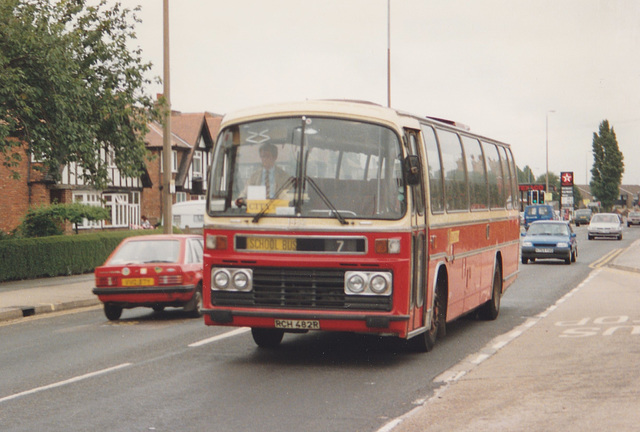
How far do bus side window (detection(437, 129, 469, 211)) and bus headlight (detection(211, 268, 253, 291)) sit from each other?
3.10 meters

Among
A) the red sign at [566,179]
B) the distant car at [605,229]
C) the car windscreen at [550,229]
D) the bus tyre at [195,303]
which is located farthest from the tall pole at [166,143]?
the red sign at [566,179]

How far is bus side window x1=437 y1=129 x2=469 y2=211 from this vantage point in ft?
40.7

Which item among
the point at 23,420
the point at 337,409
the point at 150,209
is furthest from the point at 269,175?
the point at 150,209

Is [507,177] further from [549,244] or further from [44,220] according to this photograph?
[44,220]

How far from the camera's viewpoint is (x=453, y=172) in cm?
1284

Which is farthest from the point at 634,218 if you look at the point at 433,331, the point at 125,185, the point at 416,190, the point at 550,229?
→ the point at 416,190

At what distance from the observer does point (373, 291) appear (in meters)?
10.0

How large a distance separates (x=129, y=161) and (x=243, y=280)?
59.7 feet

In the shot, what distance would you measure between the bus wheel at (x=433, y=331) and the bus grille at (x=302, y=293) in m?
1.61

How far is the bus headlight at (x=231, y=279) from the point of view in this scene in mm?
10367

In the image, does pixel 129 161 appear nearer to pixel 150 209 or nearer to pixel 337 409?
pixel 337 409

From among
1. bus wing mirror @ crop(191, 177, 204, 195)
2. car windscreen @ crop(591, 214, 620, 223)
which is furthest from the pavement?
car windscreen @ crop(591, 214, 620, 223)

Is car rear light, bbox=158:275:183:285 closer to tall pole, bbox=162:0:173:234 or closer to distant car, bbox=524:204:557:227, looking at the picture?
tall pole, bbox=162:0:173:234

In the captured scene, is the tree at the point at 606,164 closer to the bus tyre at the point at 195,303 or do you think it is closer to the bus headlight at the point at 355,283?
the bus tyre at the point at 195,303
